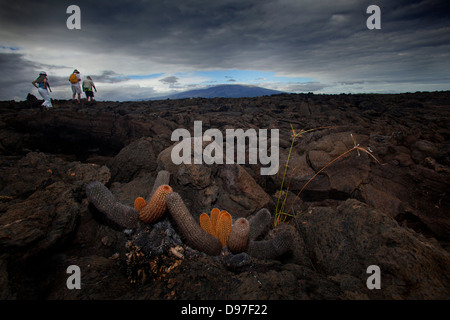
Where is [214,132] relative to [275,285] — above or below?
above

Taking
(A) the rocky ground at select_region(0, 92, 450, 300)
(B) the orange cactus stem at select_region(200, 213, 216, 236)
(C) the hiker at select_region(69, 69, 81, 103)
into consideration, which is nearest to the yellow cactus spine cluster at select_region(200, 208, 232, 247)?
(B) the orange cactus stem at select_region(200, 213, 216, 236)

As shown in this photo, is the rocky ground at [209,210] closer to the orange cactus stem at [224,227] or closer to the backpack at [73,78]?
the orange cactus stem at [224,227]

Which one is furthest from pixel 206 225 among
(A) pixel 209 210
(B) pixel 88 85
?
(B) pixel 88 85

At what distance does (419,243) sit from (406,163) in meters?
2.83

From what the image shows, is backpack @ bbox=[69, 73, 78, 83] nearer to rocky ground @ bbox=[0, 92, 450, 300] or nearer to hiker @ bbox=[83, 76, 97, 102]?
hiker @ bbox=[83, 76, 97, 102]

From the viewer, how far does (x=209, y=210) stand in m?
3.91

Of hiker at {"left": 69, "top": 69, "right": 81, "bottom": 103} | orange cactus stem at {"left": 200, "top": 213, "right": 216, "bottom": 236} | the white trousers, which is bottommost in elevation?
orange cactus stem at {"left": 200, "top": 213, "right": 216, "bottom": 236}

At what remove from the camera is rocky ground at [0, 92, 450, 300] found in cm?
205

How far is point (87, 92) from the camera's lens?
15.8 meters

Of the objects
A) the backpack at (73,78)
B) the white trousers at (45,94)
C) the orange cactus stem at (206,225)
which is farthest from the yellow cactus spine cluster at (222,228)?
the backpack at (73,78)

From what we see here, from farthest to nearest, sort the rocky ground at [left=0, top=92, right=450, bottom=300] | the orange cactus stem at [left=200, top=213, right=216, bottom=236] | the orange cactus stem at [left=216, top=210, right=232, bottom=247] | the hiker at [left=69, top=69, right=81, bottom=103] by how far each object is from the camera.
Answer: the hiker at [left=69, top=69, right=81, bottom=103] < the orange cactus stem at [left=200, top=213, right=216, bottom=236] < the orange cactus stem at [left=216, top=210, right=232, bottom=247] < the rocky ground at [left=0, top=92, right=450, bottom=300]

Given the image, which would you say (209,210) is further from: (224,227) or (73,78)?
(73,78)

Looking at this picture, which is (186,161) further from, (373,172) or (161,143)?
(373,172)
